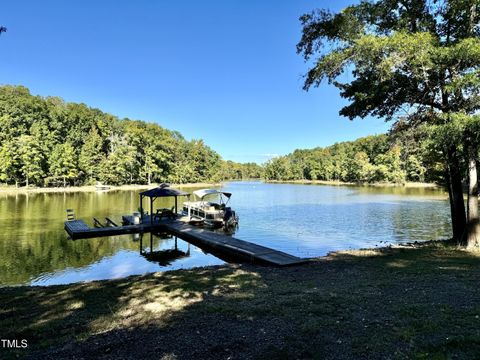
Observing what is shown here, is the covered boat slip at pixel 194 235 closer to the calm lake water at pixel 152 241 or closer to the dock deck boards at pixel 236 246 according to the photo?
the dock deck boards at pixel 236 246

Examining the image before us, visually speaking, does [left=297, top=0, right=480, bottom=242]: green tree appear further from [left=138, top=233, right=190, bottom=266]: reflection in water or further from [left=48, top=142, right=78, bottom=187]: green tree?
[left=48, top=142, right=78, bottom=187]: green tree

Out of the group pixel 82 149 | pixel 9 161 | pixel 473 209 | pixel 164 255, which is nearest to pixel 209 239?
pixel 164 255

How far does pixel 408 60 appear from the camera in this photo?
9.22 m

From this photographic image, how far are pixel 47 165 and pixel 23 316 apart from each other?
2377 inches

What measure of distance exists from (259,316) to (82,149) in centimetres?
6771

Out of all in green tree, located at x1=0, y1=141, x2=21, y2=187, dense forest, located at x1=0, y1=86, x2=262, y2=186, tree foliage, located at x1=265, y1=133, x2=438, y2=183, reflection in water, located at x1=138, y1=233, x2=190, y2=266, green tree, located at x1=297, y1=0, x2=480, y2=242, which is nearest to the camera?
green tree, located at x1=297, y1=0, x2=480, y2=242

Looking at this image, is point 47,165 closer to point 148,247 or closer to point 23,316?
point 148,247

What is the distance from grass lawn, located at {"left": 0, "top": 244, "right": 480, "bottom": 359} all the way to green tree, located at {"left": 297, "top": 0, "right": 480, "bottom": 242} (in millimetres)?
4590

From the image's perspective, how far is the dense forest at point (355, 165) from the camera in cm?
6475

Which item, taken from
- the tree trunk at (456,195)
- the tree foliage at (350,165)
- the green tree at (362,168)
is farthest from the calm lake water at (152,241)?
the green tree at (362,168)

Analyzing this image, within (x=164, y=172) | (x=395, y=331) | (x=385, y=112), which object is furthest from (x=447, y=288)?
(x=164, y=172)

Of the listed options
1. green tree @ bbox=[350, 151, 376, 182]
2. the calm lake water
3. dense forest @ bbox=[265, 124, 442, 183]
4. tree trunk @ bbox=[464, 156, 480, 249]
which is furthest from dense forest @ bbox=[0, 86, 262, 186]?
tree trunk @ bbox=[464, 156, 480, 249]

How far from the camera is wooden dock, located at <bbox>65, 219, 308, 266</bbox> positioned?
36.5ft

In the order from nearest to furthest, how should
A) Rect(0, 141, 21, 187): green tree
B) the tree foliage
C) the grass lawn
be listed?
the grass lawn, Rect(0, 141, 21, 187): green tree, the tree foliage
